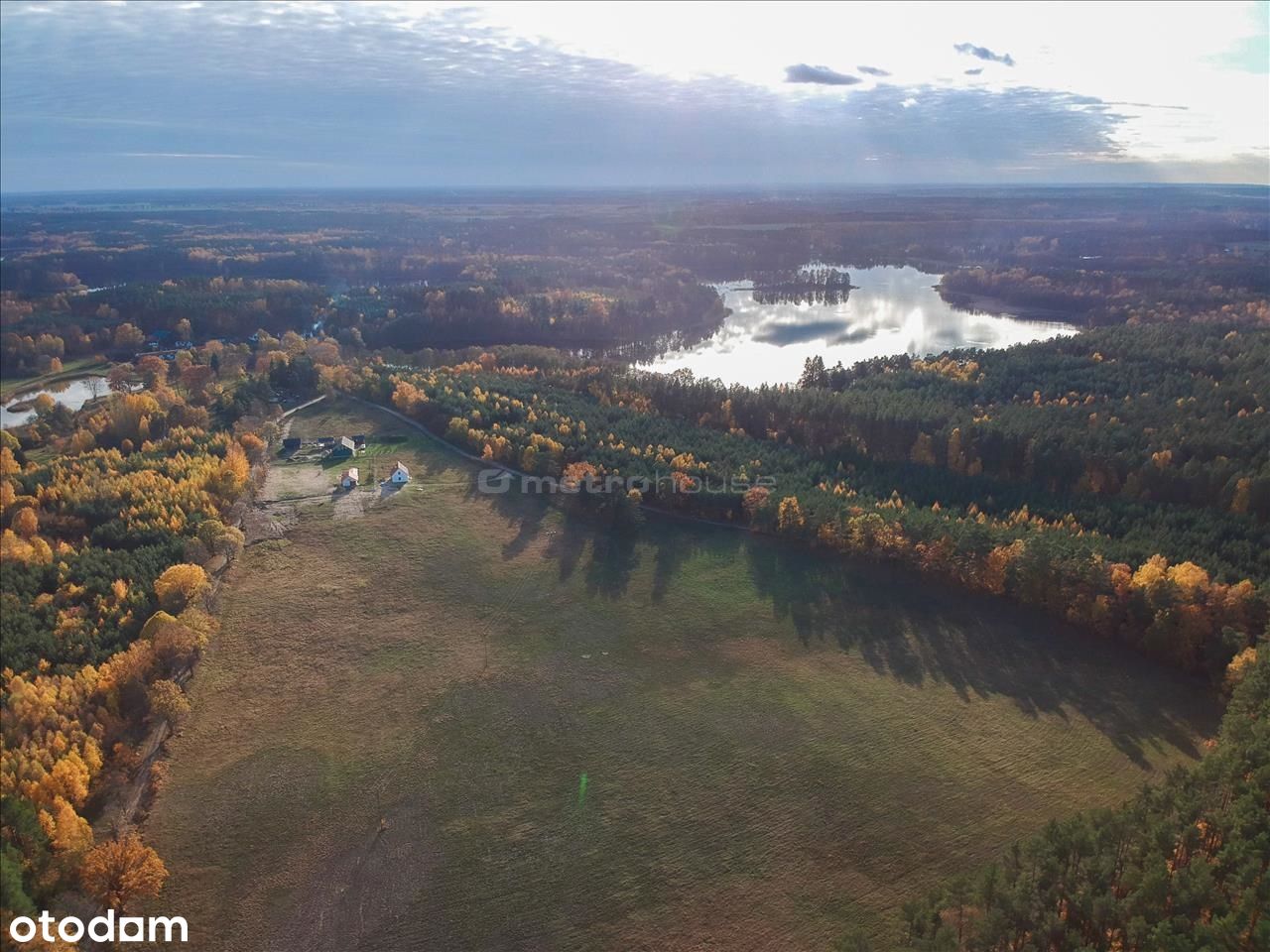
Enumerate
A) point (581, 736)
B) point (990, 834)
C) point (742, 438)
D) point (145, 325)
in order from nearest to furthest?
point (990, 834)
point (581, 736)
point (742, 438)
point (145, 325)

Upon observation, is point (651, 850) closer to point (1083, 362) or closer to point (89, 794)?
point (89, 794)

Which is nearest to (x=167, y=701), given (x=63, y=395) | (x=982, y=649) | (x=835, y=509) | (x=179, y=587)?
(x=179, y=587)

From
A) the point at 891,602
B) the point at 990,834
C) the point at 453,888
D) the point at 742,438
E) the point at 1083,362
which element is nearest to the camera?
the point at 453,888

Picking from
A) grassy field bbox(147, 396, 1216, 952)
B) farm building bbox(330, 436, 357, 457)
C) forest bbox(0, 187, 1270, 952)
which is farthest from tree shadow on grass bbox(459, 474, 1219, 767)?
farm building bbox(330, 436, 357, 457)

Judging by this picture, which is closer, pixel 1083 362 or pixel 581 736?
pixel 581 736

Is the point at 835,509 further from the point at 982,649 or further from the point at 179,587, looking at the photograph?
the point at 179,587

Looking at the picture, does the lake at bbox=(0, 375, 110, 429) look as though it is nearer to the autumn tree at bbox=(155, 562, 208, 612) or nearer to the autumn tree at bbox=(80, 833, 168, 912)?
→ the autumn tree at bbox=(155, 562, 208, 612)

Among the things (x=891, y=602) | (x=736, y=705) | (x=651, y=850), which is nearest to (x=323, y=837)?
(x=651, y=850)
